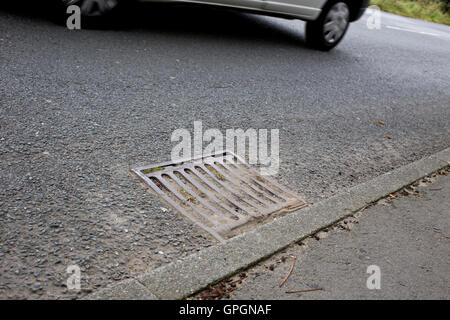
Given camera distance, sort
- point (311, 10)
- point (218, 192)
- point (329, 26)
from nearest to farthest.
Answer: point (218, 192)
point (311, 10)
point (329, 26)

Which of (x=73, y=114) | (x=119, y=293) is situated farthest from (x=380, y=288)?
(x=73, y=114)

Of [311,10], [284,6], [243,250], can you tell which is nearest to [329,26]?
[311,10]

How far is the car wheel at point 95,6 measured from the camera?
4793 millimetres

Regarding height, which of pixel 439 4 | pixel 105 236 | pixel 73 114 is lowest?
pixel 105 236

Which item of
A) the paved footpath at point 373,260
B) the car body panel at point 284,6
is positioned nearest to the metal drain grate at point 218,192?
the paved footpath at point 373,260

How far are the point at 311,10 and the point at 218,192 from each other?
13.1 ft

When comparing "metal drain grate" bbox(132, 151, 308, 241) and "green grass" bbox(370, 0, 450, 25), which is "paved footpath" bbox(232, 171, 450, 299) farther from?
"green grass" bbox(370, 0, 450, 25)

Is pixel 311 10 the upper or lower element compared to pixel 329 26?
upper

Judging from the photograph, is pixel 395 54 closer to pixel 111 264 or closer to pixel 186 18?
pixel 186 18

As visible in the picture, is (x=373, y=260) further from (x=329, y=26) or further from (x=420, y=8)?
(x=420, y=8)

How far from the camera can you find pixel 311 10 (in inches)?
225

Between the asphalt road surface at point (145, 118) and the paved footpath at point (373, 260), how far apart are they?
1.17 feet

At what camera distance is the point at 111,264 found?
6.16 feet
